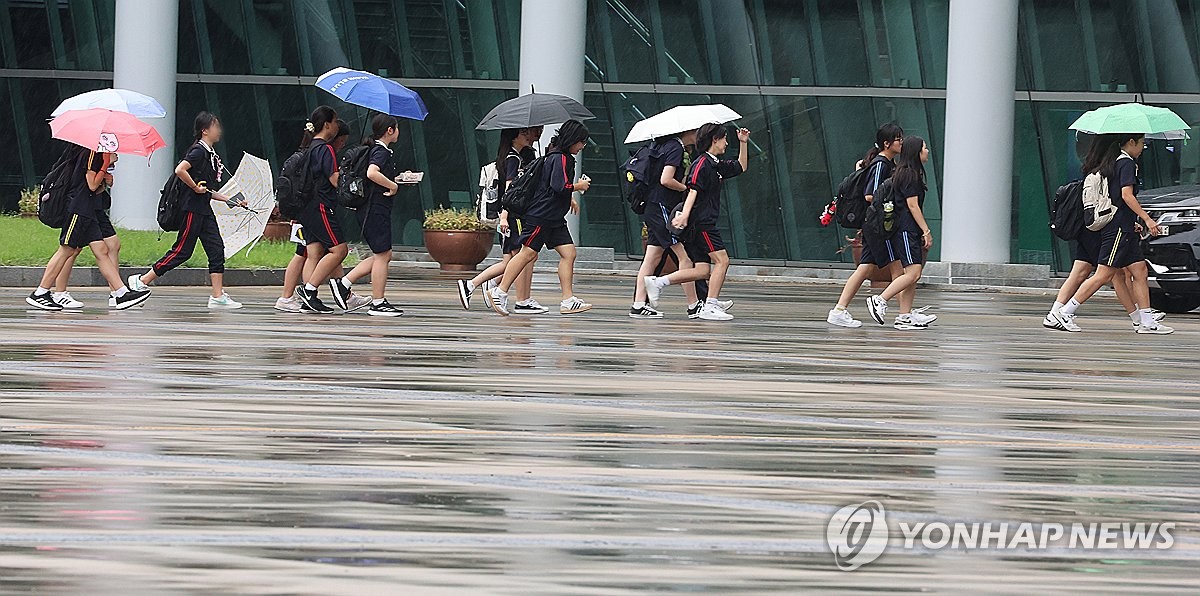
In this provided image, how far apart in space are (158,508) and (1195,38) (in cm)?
2949

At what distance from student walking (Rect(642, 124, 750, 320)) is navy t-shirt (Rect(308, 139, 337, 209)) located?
9.64ft

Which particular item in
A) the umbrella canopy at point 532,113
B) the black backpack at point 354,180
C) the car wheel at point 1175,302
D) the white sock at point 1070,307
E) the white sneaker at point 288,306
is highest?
the umbrella canopy at point 532,113

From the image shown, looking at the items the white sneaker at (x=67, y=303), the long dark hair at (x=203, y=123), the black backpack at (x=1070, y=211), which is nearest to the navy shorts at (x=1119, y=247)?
the black backpack at (x=1070, y=211)

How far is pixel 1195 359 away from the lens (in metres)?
15.3

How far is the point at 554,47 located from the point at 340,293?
15.1 m

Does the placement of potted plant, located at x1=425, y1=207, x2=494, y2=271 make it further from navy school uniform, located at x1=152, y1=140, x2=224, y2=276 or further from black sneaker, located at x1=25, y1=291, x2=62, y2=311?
black sneaker, located at x1=25, y1=291, x2=62, y2=311

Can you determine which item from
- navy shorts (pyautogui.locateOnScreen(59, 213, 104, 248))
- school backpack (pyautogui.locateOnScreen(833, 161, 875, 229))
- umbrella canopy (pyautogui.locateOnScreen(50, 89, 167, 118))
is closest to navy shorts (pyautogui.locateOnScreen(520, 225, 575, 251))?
school backpack (pyautogui.locateOnScreen(833, 161, 875, 229))

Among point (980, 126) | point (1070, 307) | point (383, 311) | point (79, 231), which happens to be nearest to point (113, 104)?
point (79, 231)

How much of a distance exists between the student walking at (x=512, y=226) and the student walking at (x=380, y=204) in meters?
0.98

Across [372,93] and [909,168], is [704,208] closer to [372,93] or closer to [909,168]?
[909,168]

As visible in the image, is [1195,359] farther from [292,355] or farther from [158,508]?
[158,508]

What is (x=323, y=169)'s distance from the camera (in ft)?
57.3

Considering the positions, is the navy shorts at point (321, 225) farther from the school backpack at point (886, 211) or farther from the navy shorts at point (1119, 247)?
the navy shorts at point (1119, 247)

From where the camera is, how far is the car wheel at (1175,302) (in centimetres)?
2292
